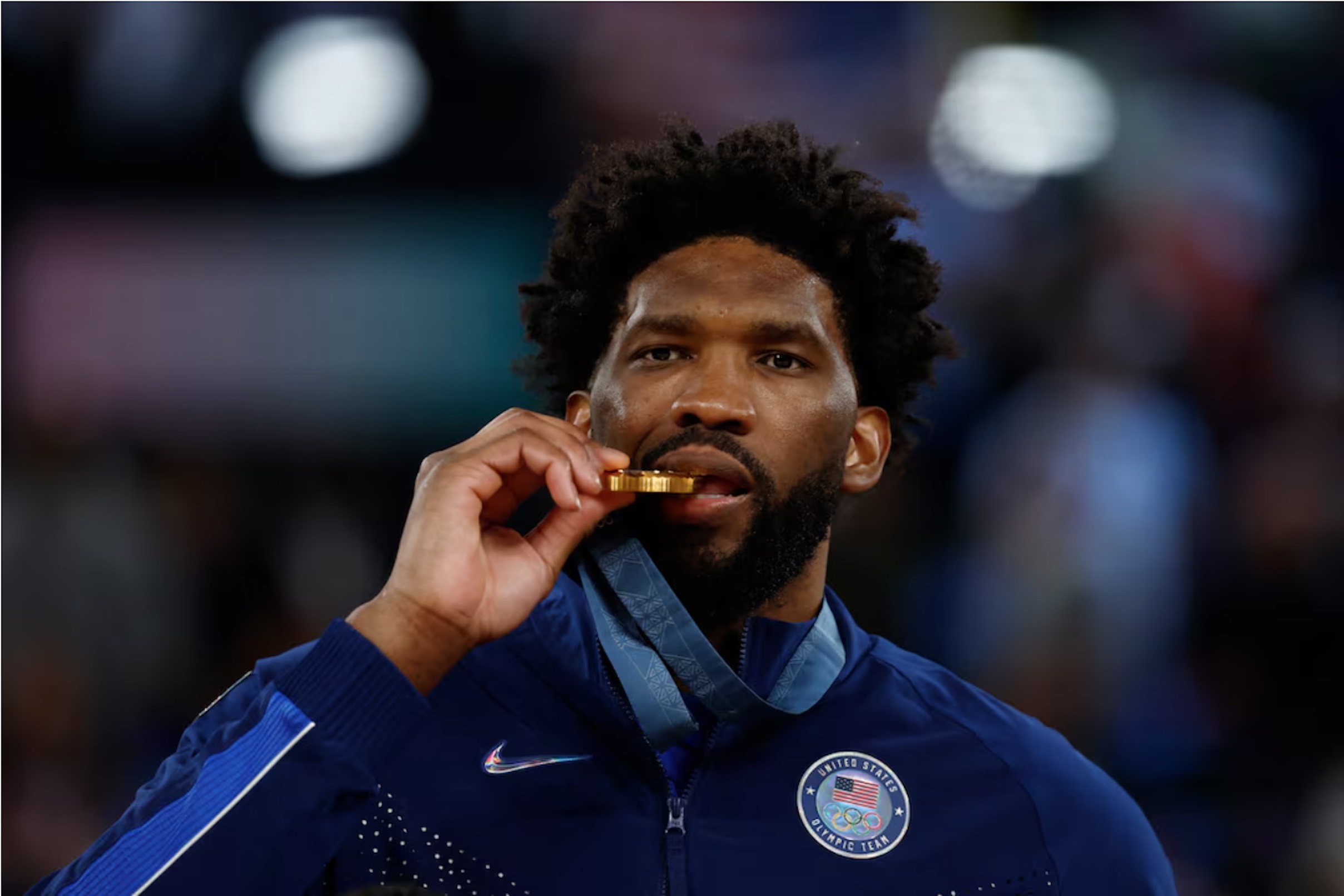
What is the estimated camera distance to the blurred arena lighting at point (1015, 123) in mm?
6332

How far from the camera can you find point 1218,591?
573 centimetres

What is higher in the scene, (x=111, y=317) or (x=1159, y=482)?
(x=111, y=317)

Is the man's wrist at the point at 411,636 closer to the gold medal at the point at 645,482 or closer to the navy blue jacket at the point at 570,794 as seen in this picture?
the navy blue jacket at the point at 570,794

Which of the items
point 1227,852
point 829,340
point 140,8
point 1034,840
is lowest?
point 1227,852

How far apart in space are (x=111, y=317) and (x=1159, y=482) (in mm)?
4231

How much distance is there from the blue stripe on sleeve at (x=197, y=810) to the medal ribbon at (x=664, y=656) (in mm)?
646

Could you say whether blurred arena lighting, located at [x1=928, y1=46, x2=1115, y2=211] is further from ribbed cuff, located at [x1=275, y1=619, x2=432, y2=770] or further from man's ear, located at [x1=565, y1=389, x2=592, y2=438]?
ribbed cuff, located at [x1=275, y1=619, x2=432, y2=770]

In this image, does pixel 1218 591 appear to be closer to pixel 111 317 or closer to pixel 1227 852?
pixel 1227 852

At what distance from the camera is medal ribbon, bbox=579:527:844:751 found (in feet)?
8.57

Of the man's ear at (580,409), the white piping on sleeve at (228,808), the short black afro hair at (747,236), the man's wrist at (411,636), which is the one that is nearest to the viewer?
the white piping on sleeve at (228,808)

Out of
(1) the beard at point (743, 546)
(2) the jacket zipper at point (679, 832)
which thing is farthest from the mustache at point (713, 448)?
(2) the jacket zipper at point (679, 832)

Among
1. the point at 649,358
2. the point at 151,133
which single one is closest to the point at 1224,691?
the point at 649,358

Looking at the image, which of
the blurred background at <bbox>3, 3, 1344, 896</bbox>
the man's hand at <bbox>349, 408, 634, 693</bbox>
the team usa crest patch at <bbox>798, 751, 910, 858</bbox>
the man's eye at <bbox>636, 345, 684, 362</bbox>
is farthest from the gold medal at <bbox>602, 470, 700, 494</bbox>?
the blurred background at <bbox>3, 3, 1344, 896</bbox>

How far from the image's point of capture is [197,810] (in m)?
2.20
